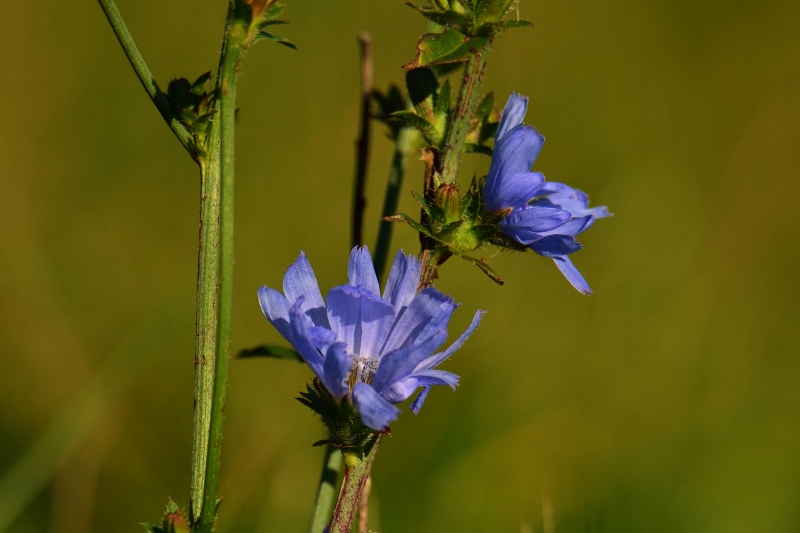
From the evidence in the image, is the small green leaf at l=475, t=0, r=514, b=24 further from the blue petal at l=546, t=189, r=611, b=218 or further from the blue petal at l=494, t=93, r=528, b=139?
the blue petal at l=546, t=189, r=611, b=218

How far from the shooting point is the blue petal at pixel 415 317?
56.0 inches

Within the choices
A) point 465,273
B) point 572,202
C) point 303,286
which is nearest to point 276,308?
point 303,286

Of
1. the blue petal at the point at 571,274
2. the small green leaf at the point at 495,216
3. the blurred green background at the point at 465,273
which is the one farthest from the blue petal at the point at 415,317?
the blurred green background at the point at 465,273

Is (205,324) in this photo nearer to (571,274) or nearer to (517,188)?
(517,188)

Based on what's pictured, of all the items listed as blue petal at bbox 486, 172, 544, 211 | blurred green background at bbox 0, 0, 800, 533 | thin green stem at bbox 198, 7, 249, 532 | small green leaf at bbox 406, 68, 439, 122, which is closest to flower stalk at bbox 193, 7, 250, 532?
thin green stem at bbox 198, 7, 249, 532

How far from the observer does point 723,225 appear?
702cm

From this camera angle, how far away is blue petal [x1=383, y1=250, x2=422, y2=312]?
1.50 metres

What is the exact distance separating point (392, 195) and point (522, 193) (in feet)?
1.51

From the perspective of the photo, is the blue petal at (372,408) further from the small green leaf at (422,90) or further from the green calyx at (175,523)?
the small green leaf at (422,90)

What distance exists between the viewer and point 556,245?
164cm

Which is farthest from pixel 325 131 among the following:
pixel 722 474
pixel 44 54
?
pixel 722 474

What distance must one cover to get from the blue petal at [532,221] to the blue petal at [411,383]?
0.39 meters

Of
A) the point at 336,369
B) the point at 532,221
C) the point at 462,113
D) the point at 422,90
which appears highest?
the point at 422,90

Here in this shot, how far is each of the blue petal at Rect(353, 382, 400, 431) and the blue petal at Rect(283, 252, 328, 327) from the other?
29cm
